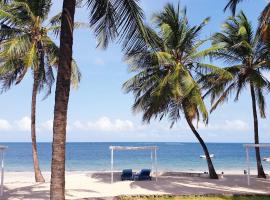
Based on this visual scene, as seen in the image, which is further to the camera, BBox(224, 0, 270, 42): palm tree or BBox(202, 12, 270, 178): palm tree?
BBox(202, 12, 270, 178): palm tree

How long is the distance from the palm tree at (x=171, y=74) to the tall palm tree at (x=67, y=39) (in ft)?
34.5

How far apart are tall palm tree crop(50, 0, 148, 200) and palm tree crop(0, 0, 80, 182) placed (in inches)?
323

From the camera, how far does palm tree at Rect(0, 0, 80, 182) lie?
17.3m

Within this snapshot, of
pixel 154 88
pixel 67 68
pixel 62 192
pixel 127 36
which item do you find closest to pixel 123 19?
pixel 127 36

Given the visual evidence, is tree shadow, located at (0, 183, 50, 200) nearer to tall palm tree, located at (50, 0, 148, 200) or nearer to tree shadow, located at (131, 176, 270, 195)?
tree shadow, located at (131, 176, 270, 195)

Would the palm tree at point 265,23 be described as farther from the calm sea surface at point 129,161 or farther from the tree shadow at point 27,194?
the calm sea surface at point 129,161

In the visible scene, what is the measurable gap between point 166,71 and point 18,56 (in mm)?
8157

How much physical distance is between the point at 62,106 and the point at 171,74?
42.7ft

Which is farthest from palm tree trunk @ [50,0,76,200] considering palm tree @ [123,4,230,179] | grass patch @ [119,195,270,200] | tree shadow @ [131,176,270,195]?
palm tree @ [123,4,230,179]

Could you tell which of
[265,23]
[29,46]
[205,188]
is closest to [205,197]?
[205,188]

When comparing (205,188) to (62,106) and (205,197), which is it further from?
(62,106)

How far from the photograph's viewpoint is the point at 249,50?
2066 cm

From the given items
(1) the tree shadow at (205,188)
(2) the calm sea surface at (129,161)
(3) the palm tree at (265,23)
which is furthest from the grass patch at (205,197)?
(2) the calm sea surface at (129,161)

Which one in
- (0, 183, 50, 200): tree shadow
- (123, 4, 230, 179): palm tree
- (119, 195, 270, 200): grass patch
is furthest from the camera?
(123, 4, 230, 179): palm tree
